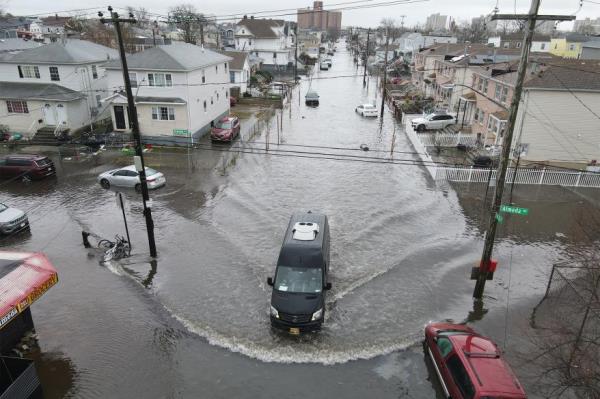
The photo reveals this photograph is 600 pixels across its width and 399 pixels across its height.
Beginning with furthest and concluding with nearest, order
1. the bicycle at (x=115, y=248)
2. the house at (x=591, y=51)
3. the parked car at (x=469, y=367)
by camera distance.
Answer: the house at (x=591, y=51), the bicycle at (x=115, y=248), the parked car at (x=469, y=367)

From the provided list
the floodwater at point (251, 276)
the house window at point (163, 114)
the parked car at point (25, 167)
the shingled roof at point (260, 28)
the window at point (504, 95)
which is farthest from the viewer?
the shingled roof at point (260, 28)

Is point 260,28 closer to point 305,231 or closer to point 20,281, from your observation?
point 305,231

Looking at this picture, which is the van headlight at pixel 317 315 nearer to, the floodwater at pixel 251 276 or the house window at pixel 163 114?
the floodwater at pixel 251 276

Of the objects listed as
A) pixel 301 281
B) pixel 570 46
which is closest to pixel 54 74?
pixel 301 281

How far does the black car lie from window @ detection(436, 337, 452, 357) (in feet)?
12.1

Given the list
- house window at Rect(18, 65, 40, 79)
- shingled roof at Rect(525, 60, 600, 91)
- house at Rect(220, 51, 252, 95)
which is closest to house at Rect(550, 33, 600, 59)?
shingled roof at Rect(525, 60, 600, 91)

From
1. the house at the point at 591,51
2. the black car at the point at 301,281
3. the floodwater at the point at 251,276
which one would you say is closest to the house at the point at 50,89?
the floodwater at the point at 251,276

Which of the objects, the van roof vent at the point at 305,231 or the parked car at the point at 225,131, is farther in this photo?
the parked car at the point at 225,131

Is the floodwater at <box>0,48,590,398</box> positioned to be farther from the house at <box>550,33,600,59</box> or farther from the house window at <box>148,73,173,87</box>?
the house at <box>550,33,600,59</box>

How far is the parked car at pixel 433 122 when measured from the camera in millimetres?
40281

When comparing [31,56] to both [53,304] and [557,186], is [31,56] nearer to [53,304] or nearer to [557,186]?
[53,304]

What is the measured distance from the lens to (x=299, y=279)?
46.0ft

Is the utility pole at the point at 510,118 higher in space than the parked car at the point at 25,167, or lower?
higher

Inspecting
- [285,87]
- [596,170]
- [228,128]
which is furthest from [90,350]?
[285,87]
